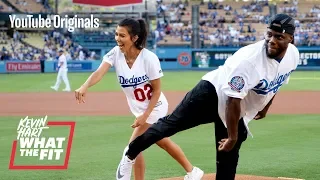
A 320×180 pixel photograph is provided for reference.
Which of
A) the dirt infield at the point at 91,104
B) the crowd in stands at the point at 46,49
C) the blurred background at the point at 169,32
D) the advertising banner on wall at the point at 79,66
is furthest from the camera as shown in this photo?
the crowd in stands at the point at 46,49

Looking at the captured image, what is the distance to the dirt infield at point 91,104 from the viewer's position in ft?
59.1

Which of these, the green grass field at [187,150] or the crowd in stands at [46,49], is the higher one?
the crowd in stands at [46,49]

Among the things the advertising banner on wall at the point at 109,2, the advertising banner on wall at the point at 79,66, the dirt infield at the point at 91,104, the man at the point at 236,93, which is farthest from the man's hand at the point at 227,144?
the advertising banner on wall at the point at 109,2

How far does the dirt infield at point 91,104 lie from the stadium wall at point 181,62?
59.9ft

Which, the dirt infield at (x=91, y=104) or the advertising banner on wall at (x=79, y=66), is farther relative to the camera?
the advertising banner on wall at (x=79, y=66)

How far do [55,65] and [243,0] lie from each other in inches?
772

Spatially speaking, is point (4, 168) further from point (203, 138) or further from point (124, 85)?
point (203, 138)

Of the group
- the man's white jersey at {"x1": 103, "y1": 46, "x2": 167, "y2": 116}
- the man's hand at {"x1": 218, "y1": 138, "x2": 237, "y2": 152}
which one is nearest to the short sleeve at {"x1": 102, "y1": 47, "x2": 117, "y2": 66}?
Answer: the man's white jersey at {"x1": 103, "y1": 46, "x2": 167, "y2": 116}

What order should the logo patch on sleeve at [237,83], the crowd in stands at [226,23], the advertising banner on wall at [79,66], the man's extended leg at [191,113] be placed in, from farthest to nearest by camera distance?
1. the crowd in stands at [226,23]
2. the advertising banner on wall at [79,66]
3. the man's extended leg at [191,113]
4. the logo patch on sleeve at [237,83]

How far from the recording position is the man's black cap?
5.16m

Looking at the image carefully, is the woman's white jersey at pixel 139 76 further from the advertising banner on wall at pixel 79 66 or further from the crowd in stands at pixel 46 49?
the crowd in stands at pixel 46 49

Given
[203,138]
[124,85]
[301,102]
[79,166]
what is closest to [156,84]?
[124,85]

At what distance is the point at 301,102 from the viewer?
20.4 m

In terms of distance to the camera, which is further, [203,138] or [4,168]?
[203,138]
